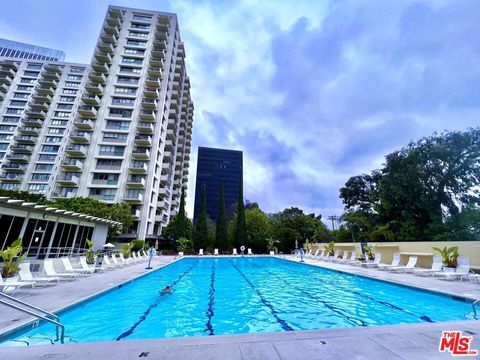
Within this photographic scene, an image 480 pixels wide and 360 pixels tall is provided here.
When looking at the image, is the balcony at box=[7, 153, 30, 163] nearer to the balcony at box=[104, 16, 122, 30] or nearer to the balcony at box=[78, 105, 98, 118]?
the balcony at box=[78, 105, 98, 118]

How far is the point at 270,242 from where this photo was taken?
33500 millimetres

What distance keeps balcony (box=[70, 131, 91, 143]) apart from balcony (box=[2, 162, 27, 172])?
1776cm

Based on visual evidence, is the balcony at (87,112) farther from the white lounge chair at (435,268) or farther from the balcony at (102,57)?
the white lounge chair at (435,268)

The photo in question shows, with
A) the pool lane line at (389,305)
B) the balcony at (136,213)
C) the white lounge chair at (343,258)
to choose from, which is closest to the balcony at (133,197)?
the balcony at (136,213)

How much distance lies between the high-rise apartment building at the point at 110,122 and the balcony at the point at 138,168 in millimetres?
152

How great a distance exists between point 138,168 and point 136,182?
7.00ft

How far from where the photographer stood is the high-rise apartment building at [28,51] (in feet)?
254

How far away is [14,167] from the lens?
1727 inches

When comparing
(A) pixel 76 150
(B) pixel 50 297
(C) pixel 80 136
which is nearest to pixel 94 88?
(C) pixel 80 136

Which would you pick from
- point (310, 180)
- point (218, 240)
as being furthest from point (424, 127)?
point (218, 240)

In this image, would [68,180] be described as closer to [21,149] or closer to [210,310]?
[21,149]

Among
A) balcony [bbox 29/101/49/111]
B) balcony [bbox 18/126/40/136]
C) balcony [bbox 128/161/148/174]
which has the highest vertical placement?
balcony [bbox 29/101/49/111]

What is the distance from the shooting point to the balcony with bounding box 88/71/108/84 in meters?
39.4

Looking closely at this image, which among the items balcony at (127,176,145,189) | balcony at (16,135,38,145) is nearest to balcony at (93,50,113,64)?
balcony at (16,135,38,145)
